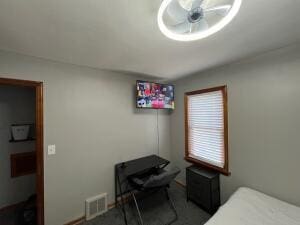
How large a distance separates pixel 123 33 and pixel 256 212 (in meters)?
2.24

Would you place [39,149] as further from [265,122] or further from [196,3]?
[265,122]

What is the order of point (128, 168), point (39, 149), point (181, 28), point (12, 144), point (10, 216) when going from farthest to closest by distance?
point (12, 144) < point (128, 168) < point (10, 216) < point (39, 149) < point (181, 28)

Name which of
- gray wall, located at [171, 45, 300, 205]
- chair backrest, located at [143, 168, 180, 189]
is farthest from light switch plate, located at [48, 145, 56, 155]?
gray wall, located at [171, 45, 300, 205]

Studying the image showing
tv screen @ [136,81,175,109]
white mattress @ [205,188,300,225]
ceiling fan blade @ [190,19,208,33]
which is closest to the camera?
ceiling fan blade @ [190,19,208,33]

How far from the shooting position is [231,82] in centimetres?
211

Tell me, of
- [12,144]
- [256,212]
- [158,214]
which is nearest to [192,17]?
[256,212]

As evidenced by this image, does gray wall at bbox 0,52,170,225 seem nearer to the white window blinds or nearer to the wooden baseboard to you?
the wooden baseboard

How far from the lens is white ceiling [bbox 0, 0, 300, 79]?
3.25 ft

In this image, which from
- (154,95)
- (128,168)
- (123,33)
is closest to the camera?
(123,33)

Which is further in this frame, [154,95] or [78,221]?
[154,95]

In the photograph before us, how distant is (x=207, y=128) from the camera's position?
2.46 metres

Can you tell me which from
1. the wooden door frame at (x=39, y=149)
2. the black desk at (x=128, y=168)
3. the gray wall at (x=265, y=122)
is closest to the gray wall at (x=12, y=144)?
the wooden door frame at (x=39, y=149)

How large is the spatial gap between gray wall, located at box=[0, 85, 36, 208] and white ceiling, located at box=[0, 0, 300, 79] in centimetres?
124

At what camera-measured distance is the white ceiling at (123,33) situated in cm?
99
